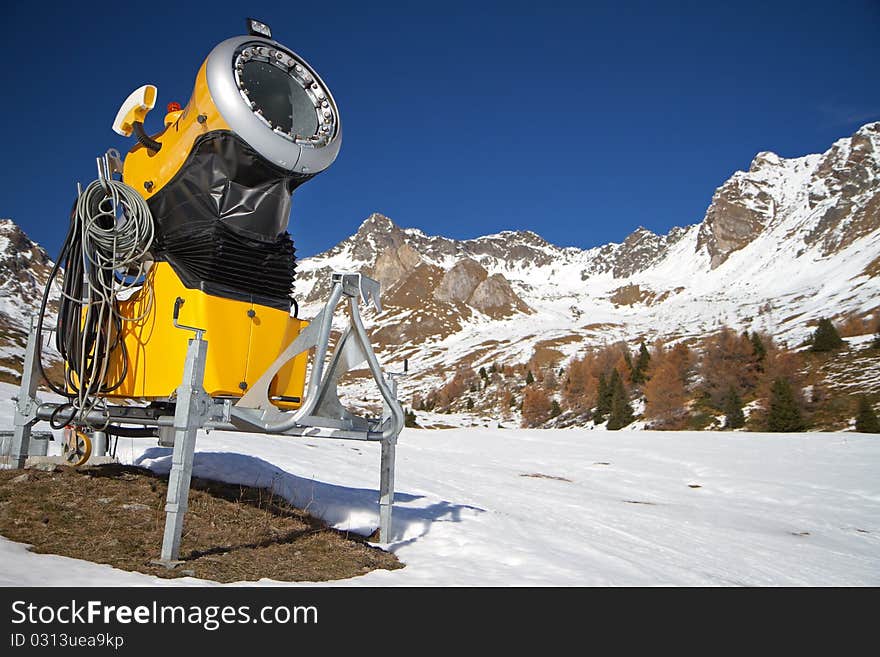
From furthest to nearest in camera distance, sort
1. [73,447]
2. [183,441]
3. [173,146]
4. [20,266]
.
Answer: [20,266]
[73,447]
[173,146]
[183,441]

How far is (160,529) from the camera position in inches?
261

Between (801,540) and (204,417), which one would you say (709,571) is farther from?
(204,417)

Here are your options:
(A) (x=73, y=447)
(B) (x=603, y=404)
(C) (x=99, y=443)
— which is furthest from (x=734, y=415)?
(A) (x=73, y=447)

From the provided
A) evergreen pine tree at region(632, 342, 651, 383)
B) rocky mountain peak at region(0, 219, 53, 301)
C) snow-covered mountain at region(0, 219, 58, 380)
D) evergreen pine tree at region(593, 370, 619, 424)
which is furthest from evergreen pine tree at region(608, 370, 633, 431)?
rocky mountain peak at region(0, 219, 53, 301)

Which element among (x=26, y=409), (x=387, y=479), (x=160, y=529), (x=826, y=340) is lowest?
(x=160, y=529)

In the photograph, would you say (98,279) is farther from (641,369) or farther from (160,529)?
(641,369)

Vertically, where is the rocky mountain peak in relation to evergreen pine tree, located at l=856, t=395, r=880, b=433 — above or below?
above

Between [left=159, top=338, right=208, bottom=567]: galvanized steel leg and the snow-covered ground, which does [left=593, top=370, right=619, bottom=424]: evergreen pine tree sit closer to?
the snow-covered ground

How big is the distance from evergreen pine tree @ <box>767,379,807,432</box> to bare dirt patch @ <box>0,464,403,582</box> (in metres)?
47.6

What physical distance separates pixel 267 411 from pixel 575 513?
833 centimetres

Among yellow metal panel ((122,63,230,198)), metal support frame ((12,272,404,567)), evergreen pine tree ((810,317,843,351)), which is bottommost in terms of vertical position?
metal support frame ((12,272,404,567))

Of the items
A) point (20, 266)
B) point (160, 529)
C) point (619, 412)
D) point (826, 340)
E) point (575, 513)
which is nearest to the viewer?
point (160, 529)

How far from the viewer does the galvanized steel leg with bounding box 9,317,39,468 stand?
26.2 ft
